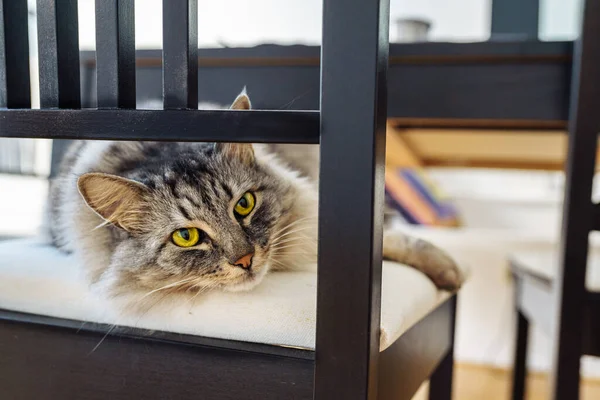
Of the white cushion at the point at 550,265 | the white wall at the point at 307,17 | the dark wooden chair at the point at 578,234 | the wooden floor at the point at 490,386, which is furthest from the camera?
the white wall at the point at 307,17

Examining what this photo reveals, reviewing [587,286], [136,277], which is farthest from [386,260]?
[587,286]

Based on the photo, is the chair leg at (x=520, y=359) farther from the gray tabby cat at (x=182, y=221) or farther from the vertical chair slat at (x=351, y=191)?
the vertical chair slat at (x=351, y=191)

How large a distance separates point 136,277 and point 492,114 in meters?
0.88

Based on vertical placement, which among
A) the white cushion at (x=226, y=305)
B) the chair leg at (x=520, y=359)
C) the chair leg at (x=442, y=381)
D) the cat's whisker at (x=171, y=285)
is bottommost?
the chair leg at (x=520, y=359)

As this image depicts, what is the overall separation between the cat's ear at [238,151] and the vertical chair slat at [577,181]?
2.01 ft

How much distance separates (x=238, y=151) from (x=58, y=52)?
27cm

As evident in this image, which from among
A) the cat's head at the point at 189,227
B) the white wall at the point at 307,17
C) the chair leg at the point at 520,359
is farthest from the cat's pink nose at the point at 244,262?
the white wall at the point at 307,17

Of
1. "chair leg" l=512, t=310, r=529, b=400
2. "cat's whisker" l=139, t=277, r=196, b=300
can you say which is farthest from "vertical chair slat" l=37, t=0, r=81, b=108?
"chair leg" l=512, t=310, r=529, b=400

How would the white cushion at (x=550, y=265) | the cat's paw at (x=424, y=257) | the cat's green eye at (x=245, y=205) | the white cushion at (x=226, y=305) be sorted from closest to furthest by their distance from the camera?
the white cushion at (x=226, y=305) < the cat's green eye at (x=245, y=205) < the cat's paw at (x=424, y=257) < the white cushion at (x=550, y=265)

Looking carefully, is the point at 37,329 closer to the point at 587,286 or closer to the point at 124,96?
the point at 124,96

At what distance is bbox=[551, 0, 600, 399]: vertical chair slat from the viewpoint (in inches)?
41.6

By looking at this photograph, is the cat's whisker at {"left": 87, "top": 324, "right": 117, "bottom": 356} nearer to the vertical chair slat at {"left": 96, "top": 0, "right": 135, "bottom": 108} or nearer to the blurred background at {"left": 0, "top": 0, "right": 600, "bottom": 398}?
the vertical chair slat at {"left": 96, "top": 0, "right": 135, "bottom": 108}

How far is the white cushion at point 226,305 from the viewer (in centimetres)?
60

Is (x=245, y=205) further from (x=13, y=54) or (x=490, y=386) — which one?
(x=490, y=386)
